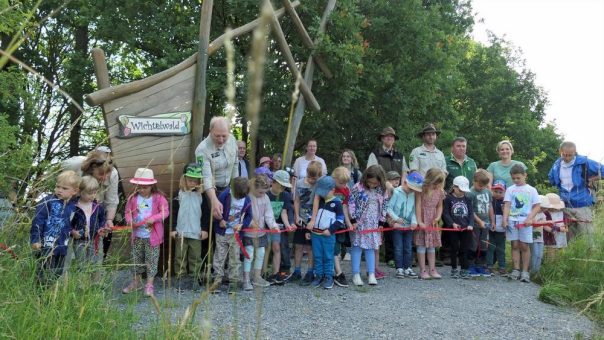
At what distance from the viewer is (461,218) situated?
739 centimetres

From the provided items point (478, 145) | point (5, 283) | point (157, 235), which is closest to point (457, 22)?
point (478, 145)

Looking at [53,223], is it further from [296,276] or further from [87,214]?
[296,276]

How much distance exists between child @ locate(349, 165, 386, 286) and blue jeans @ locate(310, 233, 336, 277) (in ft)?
1.23

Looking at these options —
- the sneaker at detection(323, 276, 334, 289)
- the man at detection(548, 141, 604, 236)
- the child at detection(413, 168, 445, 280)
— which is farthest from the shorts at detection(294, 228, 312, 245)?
the man at detection(548, 141, 604, 236)

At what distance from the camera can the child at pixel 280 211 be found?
6723 mm

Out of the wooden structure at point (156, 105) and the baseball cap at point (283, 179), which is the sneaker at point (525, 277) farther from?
the wooden structure at point (156, 105)

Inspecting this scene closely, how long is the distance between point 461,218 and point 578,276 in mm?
1595

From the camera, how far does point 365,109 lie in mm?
10336

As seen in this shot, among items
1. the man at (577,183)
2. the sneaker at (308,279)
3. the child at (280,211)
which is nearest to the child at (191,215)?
the child at (280,211)

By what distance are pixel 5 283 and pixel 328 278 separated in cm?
385

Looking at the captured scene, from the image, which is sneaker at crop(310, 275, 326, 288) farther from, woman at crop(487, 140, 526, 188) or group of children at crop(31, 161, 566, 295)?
woman at crop(487, 140, 526, 188)

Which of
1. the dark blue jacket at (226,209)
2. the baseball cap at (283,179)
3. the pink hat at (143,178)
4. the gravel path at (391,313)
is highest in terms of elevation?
the baseball cap at (283,179)

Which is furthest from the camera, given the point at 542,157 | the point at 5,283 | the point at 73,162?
the point at 542,157

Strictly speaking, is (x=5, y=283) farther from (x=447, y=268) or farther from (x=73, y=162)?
(x=447, y=268)
